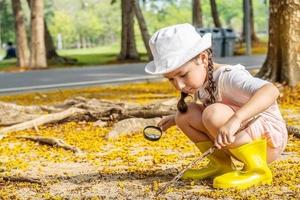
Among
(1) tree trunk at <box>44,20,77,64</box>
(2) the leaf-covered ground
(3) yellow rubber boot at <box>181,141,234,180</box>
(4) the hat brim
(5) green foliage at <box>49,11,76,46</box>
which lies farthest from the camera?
(5) green foliage at <box>49,11,76,46</box>

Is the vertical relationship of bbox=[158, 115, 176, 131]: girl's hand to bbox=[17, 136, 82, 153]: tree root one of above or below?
above

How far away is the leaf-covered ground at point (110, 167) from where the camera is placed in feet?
12.7

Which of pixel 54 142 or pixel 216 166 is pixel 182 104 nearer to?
pixel 216 166

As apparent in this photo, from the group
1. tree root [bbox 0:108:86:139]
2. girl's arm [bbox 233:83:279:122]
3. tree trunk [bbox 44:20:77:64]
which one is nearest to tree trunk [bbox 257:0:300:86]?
tree root [bbox 0:108:86:139]

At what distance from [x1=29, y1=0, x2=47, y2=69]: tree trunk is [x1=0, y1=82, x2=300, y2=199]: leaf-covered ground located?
1494cm

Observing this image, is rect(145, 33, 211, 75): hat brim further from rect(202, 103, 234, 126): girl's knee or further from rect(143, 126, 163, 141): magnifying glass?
rect(143, 126, 163, 141): magnifying glass

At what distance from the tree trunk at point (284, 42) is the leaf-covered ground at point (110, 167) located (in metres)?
2.02

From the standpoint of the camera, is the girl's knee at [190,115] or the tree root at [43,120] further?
the tree root at [43,120]

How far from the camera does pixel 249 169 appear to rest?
3.80m

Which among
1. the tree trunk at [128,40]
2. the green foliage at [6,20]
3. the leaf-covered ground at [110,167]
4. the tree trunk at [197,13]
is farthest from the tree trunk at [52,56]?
the green foliage at [6,20]

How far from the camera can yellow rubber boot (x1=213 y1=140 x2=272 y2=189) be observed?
3.75 metres

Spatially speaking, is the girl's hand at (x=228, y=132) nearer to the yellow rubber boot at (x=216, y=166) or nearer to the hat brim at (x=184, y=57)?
the hat brim at (x=184, y=57)

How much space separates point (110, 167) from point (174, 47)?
1.51m

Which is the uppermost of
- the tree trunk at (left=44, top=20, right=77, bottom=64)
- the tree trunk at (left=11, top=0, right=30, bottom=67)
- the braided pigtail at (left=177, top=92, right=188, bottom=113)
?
the braided pigtail at (left=177, top=92, right=188, bottom=113)
